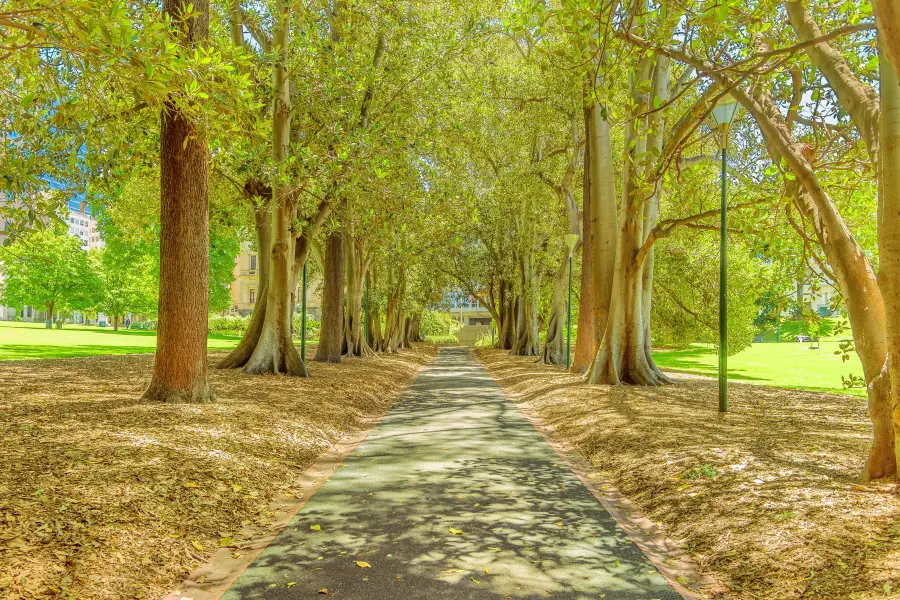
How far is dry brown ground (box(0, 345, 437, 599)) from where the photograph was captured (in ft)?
13.2

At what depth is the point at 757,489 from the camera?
5.84m

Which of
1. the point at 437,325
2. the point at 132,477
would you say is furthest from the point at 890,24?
the point at 437,325

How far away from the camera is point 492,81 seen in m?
23.7

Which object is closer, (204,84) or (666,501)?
(666,501)

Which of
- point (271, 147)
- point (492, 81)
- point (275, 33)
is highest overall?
point (492, 81)

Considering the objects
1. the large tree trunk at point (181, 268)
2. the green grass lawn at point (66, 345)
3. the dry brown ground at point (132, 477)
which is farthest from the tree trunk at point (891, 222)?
the green grass lawn at point (66, 345)

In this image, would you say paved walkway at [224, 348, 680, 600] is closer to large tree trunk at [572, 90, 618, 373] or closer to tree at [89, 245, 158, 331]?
large tree trunk at [572, 90, 618, 373]

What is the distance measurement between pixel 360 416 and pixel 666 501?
702cm

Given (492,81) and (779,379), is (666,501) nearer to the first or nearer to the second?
(492,81)

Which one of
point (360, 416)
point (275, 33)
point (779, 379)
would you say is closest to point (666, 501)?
point (360, 416)

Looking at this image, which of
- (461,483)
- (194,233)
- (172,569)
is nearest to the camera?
(172,569)

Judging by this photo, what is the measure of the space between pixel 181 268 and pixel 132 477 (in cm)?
484

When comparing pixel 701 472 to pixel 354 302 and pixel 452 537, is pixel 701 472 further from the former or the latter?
pixel 354 302

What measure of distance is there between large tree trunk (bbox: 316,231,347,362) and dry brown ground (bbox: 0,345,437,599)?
33.6ft
